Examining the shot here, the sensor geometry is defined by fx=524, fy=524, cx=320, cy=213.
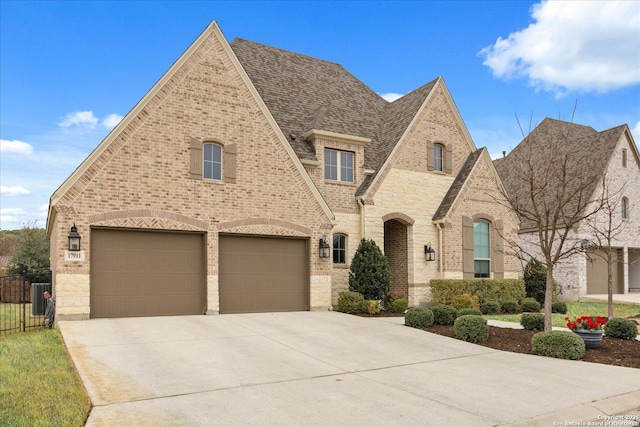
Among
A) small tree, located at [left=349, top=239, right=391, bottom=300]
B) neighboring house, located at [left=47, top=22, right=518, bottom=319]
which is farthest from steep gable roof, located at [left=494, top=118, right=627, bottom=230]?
small tree, located at [left=349, top=239, right=391, bottom=300]

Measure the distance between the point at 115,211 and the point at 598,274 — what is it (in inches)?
1010

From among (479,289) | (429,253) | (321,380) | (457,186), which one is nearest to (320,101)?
(457,186)

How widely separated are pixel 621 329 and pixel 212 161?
12.1 meters

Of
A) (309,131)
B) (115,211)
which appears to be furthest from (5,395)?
(309,131)

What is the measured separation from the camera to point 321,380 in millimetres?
8328

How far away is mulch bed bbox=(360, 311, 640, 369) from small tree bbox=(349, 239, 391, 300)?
4.12 meters

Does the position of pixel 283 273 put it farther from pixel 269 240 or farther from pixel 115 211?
pixel 115 211

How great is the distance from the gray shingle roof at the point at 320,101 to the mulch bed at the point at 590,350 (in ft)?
26.8

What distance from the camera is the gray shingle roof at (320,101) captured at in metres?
20.7

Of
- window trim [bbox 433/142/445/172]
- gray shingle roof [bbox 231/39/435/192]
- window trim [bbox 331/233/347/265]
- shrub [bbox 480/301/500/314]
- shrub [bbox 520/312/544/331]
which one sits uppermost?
gray shingle roof [bbox 231/39/435/192]

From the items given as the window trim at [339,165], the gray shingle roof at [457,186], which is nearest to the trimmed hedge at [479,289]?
the gray shingle roof at [457,186]

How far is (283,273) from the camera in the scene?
670 inches

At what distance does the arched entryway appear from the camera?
21609mm

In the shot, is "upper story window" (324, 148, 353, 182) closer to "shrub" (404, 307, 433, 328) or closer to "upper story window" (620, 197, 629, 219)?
"shrub" (404, 307, 433, 328)
